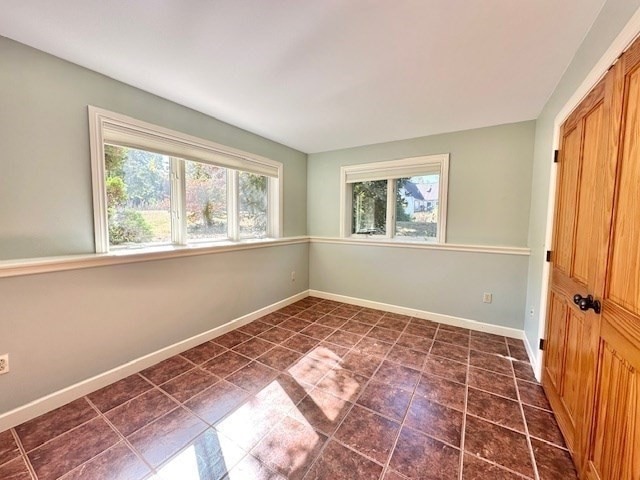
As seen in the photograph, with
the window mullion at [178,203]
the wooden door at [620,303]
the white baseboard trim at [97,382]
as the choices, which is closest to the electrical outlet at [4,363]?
the white baseboard trim at [97,382]

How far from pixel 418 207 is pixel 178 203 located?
286 cm

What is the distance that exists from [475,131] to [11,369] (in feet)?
14.5

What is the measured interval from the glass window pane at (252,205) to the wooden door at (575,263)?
3015mm

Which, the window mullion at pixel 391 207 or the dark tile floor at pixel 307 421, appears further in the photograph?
the window mullion at pixel 391 207

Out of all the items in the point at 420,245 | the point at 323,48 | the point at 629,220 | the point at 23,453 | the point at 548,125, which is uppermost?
the point at 323,48

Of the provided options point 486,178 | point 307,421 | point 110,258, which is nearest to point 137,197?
point 110,258

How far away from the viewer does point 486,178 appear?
2939 millimetres

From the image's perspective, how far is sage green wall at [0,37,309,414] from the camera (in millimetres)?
1582

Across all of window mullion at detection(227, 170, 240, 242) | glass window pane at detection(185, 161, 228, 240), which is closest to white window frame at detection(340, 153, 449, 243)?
window mullion at detection(227, 170, 240, 242)

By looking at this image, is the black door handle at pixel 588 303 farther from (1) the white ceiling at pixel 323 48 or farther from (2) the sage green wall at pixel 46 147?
(2) the sage green wall at pixel 46 147

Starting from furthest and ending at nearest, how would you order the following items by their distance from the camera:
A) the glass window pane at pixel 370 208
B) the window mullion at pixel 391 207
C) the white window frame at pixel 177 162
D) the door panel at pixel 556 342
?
the glass window pane at pixel 370 208 → the window mullion at pixel 391 207 → the white window frame at pixel 177 162 → the door panel at pixel 556 342

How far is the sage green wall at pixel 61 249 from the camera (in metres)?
1.58

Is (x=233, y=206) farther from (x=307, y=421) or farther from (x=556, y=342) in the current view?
(x=556, y=342)

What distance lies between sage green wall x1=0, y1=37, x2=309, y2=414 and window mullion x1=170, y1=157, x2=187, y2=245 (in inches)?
11.7
